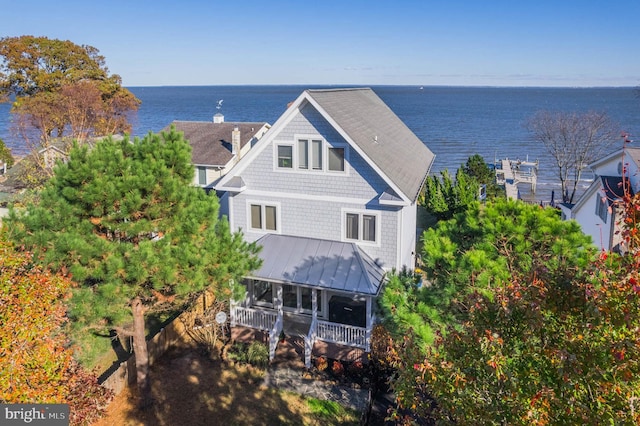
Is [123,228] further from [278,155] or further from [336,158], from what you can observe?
[336,158]

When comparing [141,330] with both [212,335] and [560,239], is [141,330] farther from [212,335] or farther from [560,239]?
[560,239]

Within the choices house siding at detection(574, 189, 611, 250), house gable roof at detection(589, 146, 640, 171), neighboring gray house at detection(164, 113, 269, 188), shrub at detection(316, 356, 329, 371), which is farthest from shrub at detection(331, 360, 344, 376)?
neighboring gray house at detection(164, 113, 269, 188)

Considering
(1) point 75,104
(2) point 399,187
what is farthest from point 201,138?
(2) point 399,187

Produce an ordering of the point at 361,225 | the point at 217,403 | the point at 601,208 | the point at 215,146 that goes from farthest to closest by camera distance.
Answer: the point at 215,146 → the point at 601,208 → the point at 361,225 → the point at 217,403

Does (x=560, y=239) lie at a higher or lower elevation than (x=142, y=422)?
higher

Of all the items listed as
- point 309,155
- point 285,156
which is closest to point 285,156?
point 285,156

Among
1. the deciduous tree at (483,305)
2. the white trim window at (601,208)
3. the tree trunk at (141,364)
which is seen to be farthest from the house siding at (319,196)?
the white trim window at (601,208)

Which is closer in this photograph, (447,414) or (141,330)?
(447,414)

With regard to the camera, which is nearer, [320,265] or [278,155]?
[320,265]
